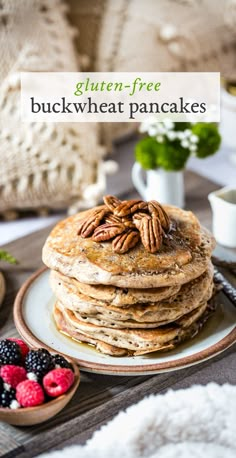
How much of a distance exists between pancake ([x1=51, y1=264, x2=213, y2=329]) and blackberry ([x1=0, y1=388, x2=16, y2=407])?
0.28 m

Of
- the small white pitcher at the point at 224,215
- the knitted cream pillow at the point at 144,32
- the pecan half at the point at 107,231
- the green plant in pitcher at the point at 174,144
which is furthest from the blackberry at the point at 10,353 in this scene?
the knitted cream pillow at the point at 144,32

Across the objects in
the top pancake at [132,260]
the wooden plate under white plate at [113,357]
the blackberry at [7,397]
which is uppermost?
the top pancake at [132,260]

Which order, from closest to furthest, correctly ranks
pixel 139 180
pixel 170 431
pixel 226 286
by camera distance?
pixel 170 431 < pixel 226 286 < pixel 139 180

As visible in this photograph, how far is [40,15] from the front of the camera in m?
2.97

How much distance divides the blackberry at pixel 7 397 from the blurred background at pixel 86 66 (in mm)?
1264

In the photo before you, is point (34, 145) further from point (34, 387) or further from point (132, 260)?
point (34, 387)

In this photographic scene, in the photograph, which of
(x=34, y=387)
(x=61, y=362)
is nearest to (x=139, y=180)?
(x=61, y=362)

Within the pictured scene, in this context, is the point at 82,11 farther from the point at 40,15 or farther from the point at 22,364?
the point at 22,364

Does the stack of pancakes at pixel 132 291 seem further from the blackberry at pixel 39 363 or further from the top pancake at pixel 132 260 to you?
the blackberry at pixel 39 363

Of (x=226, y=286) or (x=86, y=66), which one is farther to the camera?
(x=86, y=66)

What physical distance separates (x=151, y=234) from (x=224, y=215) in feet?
1.78

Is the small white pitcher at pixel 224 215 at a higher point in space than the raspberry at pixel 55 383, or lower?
higher

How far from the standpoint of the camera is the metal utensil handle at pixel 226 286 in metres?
1.97

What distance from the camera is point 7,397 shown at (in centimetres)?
158
